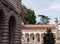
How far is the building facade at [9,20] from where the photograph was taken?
53.6 feet

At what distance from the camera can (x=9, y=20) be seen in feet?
60.6

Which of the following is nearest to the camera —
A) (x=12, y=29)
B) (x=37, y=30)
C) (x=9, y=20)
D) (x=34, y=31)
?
(x=9, y=20)

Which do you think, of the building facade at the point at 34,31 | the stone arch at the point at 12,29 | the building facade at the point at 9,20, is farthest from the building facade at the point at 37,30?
the stone arch at the point at 12,29

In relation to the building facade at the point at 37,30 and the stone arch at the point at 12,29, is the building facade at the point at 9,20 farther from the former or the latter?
the building facade at the point at 37,30

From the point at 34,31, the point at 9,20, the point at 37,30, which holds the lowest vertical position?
the point at 34,31

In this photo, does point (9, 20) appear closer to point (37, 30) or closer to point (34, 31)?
point (37, 30)

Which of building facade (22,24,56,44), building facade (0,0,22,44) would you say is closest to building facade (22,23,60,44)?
building facade (22,24,56,44)

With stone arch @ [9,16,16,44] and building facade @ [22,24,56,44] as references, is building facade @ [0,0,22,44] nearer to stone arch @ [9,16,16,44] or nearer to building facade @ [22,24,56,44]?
stone arch @ [9,16,16,44]

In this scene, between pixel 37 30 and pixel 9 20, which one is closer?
pixel 9 20

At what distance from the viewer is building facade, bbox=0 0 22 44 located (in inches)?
643

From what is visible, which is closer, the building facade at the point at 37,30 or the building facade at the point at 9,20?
the building facade at the point at 9,20

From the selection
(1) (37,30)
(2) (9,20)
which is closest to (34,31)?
(1) (37,30)

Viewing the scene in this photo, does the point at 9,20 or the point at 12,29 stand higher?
the point at 9,20

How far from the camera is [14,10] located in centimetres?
1831
